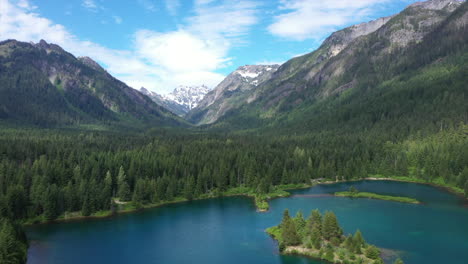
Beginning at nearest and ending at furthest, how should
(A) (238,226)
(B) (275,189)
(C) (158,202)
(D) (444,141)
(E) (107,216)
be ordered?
1. (A) (238,226)
2. (E) (107,216)
3. (C) (158,202)
4. (B) (275,189)
5. (D) (444,141)

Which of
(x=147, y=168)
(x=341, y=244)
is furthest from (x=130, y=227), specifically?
(x=341, y=244)

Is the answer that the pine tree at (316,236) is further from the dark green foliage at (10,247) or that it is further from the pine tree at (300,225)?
the dark green foliage at (10,247)

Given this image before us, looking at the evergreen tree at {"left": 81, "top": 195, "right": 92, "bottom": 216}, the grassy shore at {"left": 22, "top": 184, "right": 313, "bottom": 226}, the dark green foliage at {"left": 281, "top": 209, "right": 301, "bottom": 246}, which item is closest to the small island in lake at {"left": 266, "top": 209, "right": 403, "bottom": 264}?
the dark green foliage at {"left": 281, "top": 209, "right": 301, "bottom": 246}

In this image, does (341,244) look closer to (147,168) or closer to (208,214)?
(208,214)

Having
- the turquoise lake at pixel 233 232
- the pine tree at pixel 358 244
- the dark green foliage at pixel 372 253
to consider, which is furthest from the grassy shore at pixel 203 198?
the dark green foliage at pixel 372 253

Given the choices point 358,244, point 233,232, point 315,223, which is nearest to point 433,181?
point 315,223

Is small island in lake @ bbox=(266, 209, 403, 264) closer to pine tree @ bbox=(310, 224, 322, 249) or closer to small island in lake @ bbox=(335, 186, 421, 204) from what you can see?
pine tree @ bbox=(310, 224, 322, 249)
